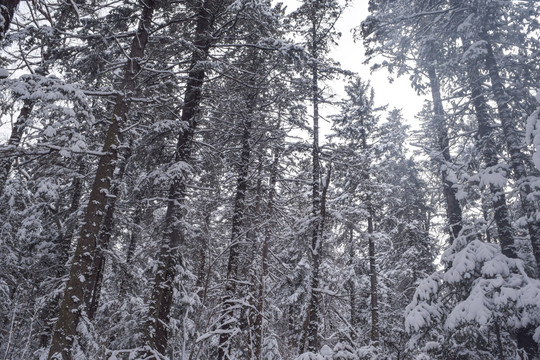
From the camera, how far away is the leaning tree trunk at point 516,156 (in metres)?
8.52

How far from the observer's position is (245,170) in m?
12.7

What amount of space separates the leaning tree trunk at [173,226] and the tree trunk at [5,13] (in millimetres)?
4928

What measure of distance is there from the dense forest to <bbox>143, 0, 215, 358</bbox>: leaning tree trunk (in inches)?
2.5

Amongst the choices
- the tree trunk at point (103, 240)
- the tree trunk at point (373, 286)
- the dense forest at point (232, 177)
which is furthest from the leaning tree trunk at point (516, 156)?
the tree trunk at point (103, 240)

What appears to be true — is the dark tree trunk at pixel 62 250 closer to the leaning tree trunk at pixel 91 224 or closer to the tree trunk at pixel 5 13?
the leaning tree trunk at pixel 91 224

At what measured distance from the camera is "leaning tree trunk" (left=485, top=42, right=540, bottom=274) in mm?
8523

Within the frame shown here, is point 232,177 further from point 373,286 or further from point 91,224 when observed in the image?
point 373,286

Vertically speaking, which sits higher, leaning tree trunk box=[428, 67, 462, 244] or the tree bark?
leaning tree trunk box=[428, 67, 462, 244]

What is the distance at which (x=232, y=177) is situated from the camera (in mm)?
12578

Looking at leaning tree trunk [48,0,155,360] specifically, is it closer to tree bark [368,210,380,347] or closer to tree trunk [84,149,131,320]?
tree trunk [84,149,131,320]

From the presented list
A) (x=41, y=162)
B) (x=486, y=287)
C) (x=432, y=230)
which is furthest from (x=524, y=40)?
(x=41, y=162)

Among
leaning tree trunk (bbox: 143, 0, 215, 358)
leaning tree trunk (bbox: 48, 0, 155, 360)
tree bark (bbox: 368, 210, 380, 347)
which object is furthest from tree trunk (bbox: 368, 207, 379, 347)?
leaning tree trunk (bbox: 48, 0, 155, 360)

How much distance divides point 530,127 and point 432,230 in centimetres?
1593

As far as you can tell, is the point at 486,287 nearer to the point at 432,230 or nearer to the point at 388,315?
the point at 388,315
